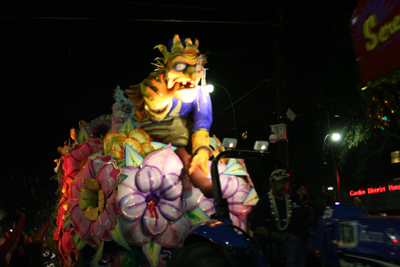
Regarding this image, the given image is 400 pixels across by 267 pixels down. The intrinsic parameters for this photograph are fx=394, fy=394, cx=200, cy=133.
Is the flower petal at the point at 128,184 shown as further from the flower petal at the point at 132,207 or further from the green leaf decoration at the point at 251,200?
the green leaf decoration at the point at 251,200

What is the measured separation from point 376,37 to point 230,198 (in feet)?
12.6

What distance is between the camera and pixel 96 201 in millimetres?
6742

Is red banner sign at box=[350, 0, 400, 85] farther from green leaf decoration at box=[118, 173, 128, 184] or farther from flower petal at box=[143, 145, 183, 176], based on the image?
green leaf decoration at box=[118, 173, 128, 184]

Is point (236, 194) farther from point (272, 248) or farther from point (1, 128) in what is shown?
point (1, 128)

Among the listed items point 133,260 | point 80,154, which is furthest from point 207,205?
point 80,154

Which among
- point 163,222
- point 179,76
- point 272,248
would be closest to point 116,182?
point 163,222

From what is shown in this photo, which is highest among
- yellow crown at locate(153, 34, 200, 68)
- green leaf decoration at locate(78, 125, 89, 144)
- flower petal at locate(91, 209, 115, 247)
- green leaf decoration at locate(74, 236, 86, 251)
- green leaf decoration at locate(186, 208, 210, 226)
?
yellow crown at locate(153, 34, 200, 68)

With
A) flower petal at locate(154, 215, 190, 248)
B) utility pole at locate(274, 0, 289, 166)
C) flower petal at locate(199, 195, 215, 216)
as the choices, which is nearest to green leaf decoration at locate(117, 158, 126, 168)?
flower petal at locate(154, 215, 190, 248)

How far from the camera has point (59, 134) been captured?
1777cm

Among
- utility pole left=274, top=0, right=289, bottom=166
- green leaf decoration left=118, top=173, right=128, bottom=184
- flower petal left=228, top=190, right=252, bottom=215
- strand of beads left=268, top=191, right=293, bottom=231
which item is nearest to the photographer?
strand of beads left=268, top=191, right=293, bottom=231

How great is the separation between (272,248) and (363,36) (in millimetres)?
2247

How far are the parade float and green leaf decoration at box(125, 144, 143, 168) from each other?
0.02m

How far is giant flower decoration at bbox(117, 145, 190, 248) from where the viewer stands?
19.3 ft

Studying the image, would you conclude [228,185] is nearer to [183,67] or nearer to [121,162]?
[121,162]
